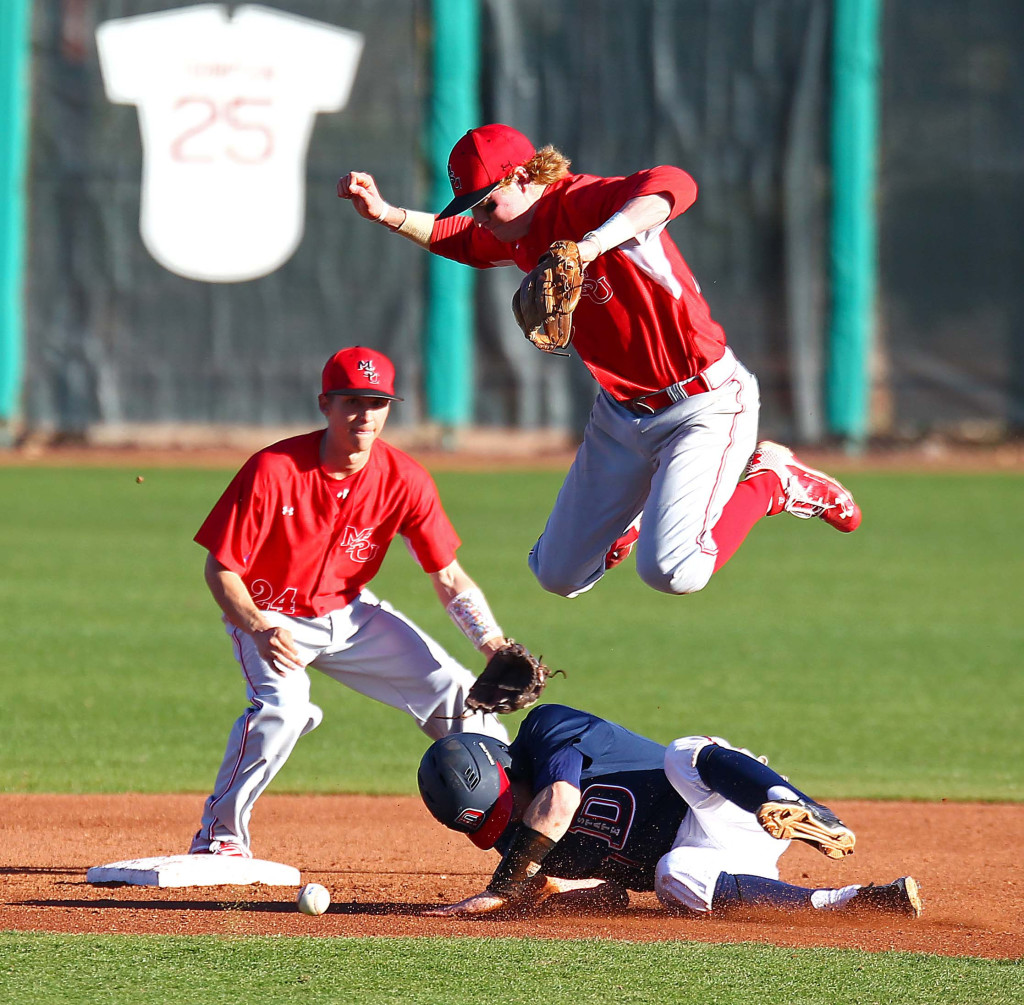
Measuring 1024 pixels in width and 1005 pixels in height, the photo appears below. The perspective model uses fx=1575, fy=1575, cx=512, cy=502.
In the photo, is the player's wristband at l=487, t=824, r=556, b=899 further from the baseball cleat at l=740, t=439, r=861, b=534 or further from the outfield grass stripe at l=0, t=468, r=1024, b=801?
the outfield grass stripe at l=0, t=468, r=1024, b=801

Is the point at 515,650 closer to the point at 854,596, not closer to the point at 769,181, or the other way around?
the point at 854,596

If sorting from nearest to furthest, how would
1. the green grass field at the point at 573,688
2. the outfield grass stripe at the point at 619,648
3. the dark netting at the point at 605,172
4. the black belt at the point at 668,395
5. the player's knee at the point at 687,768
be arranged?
the green grass field at the point at 573,688 → the player's knee at the point at 687,768 → the black belt at the point at 668,395 → the outfield grass stripe at the point at 619,648 → the dark netting at the point at 605,172

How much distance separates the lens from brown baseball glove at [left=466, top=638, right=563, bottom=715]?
17.7 feet

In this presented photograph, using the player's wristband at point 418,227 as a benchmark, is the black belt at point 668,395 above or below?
below

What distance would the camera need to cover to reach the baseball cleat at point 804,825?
14.8ft

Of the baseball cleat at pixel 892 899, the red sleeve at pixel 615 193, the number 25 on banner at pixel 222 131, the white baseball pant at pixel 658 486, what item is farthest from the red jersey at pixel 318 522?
the number 25 on banner at pixel 222 131

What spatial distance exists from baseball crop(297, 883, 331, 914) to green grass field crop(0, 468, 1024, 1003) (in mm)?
454

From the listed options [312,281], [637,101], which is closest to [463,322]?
[312,281]

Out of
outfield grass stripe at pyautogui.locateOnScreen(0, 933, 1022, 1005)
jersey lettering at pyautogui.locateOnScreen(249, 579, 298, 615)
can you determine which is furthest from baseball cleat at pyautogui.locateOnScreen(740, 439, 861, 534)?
outfield grass stripe at pyautogui.locateOnScreen(0, 933, 1022, 1005)

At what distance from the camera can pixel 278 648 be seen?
→ 17.3 ft

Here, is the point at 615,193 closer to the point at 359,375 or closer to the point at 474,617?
the point at 359,375

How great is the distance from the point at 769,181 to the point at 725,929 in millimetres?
15204

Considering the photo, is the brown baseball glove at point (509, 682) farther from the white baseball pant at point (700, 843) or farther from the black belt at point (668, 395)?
the black belt at point (668, 395)

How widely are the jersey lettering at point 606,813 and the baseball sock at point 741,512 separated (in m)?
0.90
